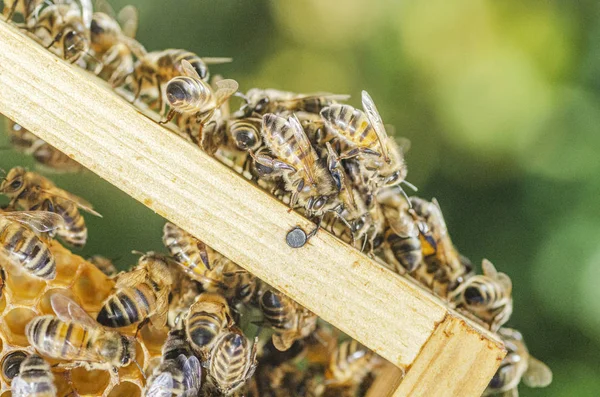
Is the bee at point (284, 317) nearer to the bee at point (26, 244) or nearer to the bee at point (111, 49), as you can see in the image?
the bee at point (26, 244)

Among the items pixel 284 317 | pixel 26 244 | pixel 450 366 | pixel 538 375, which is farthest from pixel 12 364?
pixel 538 375

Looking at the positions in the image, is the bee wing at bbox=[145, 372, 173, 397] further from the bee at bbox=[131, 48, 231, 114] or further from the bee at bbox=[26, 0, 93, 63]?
the bee at bbox=[26, 0, 93, 63]

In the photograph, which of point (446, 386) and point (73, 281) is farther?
point (73, 281)

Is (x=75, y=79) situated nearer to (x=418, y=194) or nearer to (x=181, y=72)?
(x=181, y=72)

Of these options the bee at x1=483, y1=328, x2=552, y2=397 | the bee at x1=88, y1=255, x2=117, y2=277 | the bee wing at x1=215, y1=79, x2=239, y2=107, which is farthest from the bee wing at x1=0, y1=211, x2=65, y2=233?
the bee at x1=483, y1=328, x2=552, y2=397

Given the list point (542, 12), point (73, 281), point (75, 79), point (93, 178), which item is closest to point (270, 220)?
point (75, 79)

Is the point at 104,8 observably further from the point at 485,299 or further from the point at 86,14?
the point at 485,299

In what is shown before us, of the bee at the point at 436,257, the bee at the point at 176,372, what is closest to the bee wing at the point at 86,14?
the bee at the point at 176,372
